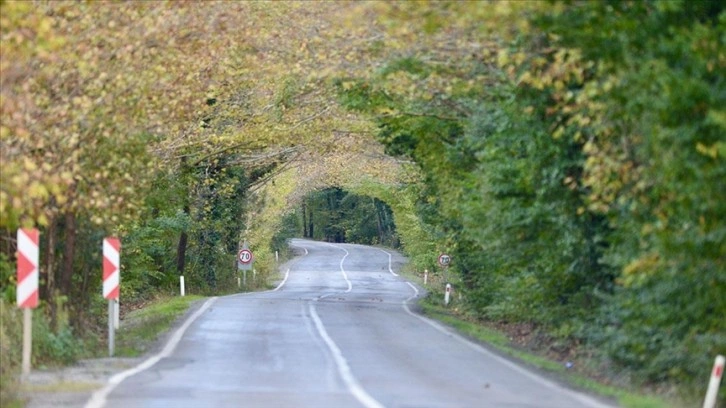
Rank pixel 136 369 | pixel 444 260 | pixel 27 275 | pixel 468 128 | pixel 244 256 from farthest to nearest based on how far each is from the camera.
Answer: pixel 244 256 → pixel 444 260 → pixel 468 128 → pixel 136 369 → pixel 27 275

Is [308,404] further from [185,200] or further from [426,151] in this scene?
[185,200]

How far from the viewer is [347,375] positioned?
15883 millimetres

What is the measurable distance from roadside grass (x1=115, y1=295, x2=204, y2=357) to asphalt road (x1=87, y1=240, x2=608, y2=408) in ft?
1.72

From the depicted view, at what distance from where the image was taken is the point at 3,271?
61.6ft

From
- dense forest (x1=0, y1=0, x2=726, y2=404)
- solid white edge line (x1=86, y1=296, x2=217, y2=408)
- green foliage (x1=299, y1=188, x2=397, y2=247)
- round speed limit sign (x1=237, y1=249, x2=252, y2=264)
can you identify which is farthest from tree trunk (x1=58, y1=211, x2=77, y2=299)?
green foliage (x1=299, y1=188, x2=397, y2=247)

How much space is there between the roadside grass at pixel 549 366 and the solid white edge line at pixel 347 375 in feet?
9.48

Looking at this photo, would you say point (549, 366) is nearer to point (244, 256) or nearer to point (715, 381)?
point (715, 381)

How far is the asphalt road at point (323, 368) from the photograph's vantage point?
A: 13.2 meters

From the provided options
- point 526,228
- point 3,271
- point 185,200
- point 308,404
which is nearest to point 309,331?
point 526,228

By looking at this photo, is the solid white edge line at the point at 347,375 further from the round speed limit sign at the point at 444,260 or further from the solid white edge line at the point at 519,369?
the round speed limit sign at the point at 444,260

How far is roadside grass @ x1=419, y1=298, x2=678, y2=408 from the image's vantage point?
13562mm

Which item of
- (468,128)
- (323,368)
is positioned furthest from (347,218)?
(323,368)

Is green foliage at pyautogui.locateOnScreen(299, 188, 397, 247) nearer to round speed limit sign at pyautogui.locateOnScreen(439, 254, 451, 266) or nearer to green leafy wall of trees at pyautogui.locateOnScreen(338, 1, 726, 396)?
round speed limit sign at pyautogui.locateOnScreen(439, 254, 451, 266)

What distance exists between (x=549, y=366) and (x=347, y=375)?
3831 millimetres
